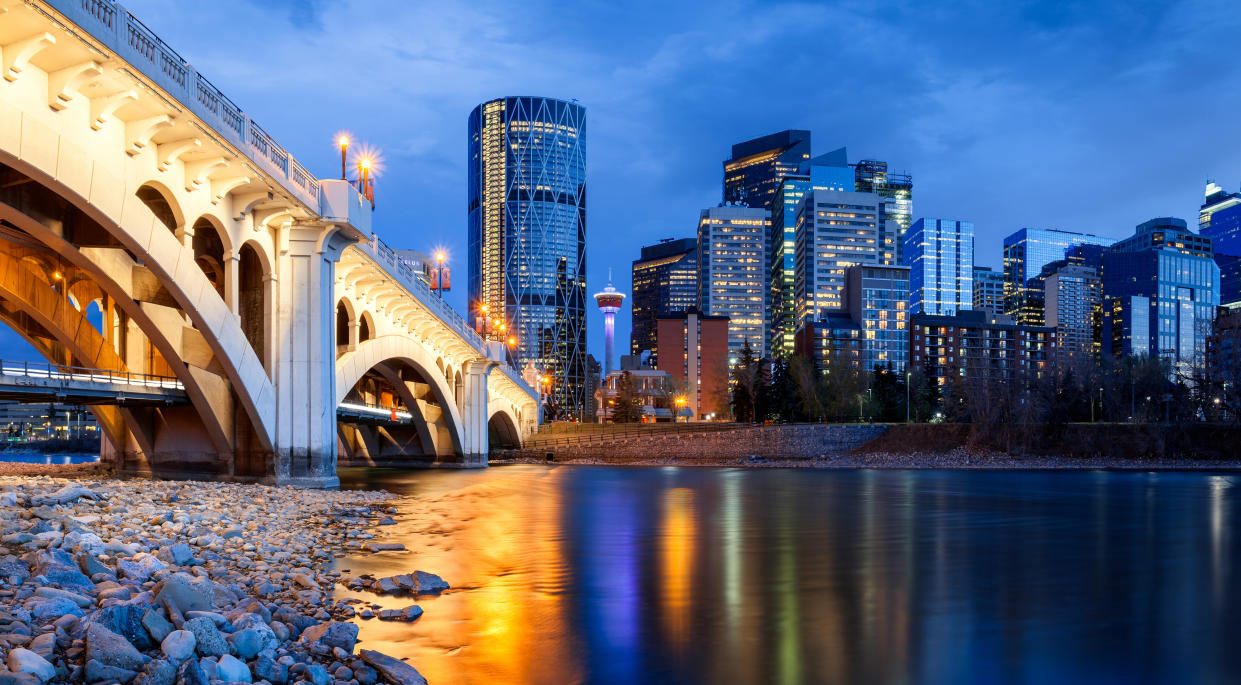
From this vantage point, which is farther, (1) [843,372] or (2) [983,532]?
(1) [843,372]

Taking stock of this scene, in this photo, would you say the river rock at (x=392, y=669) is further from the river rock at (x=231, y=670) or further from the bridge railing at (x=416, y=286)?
the bridge railing at (x=416, y=286)

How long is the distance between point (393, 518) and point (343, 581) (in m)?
12.1

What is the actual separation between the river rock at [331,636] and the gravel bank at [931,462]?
65.6m

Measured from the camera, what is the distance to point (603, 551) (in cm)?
2272

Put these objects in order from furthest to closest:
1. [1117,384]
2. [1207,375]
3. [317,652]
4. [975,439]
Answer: [1117,384], [1207,375], [975,439], [317,652]

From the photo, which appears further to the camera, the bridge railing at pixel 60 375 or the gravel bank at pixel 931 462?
the gravel bank at pixel 931 462

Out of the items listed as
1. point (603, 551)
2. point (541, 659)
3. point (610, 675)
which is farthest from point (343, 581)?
point (603, 551)

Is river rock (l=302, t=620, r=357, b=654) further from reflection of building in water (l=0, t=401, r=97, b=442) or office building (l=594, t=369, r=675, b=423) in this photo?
reflection of building in water (l=0, t=401, r=97, b=442)

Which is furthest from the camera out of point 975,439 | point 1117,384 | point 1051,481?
point 1117,384

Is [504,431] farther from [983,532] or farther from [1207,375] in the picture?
[1207,375]

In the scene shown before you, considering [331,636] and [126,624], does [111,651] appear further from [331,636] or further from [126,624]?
[331,636]

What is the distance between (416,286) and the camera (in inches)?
1757

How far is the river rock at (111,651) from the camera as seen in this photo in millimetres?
7707

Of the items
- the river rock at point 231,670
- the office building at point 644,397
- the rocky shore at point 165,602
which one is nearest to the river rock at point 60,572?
the rocky shore at point 165,602
